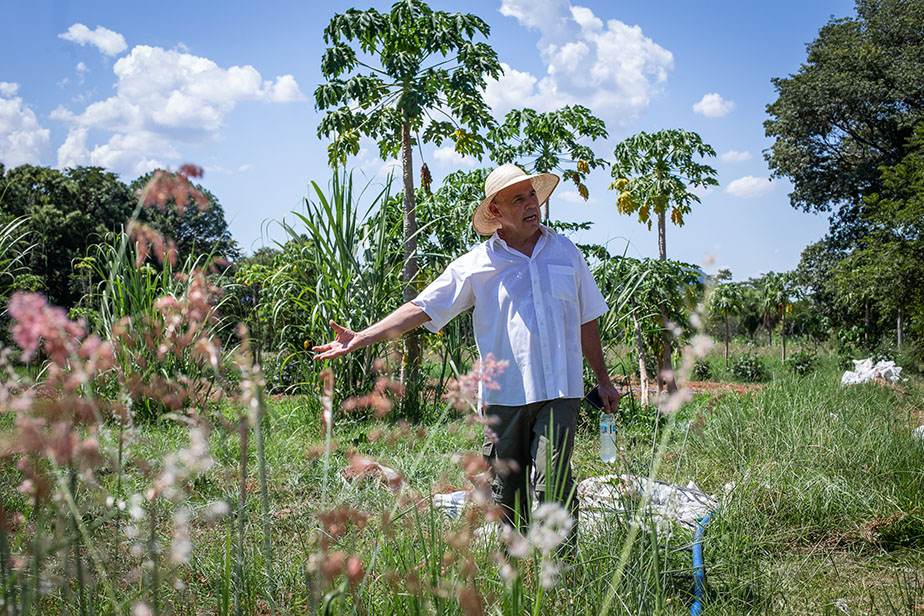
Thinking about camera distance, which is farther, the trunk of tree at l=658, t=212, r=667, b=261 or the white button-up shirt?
the trunk of tree at l=658, t=212, r=667, b=261

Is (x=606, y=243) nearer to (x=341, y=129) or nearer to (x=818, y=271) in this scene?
(x=341, y=129)

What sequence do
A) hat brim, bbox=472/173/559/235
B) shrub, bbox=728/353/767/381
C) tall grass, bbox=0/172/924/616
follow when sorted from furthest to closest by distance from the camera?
shrub, bbox=728/353/767/381 → hat brim, bbox=472/173/559/235 → tall grass, bbox=0/172/924/616

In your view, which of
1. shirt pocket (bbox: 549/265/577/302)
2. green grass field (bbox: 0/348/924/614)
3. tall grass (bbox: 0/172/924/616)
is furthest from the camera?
shirt pocket (bbox: 549/265/577/302)

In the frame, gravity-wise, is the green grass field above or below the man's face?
below

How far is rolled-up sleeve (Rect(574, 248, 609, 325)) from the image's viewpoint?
112 inches

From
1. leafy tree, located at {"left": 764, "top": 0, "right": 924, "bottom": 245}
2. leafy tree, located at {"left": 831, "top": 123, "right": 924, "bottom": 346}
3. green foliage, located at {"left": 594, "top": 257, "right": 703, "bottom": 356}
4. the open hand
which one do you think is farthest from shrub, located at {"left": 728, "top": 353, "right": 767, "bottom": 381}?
the open hand

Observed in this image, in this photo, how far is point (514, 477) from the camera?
9.01ft

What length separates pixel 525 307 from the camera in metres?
2.70

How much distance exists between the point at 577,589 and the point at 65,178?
28076 mm

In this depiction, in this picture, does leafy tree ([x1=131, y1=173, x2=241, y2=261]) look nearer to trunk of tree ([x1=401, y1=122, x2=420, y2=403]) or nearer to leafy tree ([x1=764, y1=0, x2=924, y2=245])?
trunk of tree ([x1=401, y1=122, x2=420, y2=403])

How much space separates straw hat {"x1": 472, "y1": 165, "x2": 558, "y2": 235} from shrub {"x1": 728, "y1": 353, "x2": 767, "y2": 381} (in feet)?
55.8

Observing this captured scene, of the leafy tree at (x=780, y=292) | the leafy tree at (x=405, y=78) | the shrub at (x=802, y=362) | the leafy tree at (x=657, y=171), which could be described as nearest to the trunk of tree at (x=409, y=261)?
the leafy tree at (x=405, y=78)

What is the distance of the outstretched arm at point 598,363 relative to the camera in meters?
2.88

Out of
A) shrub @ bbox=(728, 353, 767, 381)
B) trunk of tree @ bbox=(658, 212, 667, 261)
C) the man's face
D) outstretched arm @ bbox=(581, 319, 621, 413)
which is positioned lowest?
shrub @ bbox=(728, 353, 767, 381)
